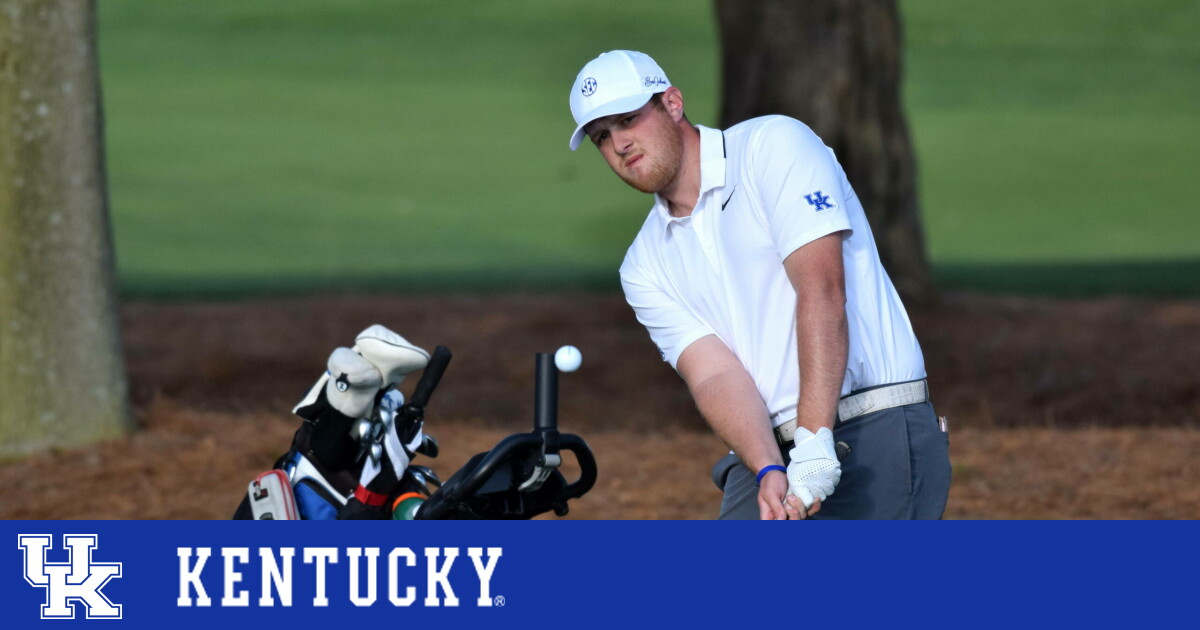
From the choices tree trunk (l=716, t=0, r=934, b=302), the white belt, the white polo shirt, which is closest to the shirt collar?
the white polo shirt

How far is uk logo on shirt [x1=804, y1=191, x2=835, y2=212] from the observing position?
390cm

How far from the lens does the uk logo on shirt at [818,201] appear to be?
390 cm

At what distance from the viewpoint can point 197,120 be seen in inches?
726

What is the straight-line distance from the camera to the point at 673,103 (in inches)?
165

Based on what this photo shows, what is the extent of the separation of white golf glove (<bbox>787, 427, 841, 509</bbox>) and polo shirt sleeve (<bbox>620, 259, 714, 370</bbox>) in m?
0.70

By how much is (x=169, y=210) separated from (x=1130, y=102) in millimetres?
11662

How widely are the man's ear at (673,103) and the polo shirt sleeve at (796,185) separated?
0.78ft

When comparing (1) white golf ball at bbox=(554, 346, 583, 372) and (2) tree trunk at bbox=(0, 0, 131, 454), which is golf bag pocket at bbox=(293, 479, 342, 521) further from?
(2) tree trunk at bbox=(0, 0, 131, 454)

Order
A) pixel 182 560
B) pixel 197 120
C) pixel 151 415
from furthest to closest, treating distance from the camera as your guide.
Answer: pixel 197 120, pixel 151 415, pixel 182 560

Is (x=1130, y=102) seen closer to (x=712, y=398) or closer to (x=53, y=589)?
(x=712, y=398)

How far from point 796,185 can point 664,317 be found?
65cm

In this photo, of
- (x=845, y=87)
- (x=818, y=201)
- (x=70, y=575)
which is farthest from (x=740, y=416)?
(x=845, y=87)

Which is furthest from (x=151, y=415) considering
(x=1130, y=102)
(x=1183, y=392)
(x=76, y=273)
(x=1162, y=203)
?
(x=1130, y=102)

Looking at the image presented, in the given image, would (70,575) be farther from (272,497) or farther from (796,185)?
(796,185)
